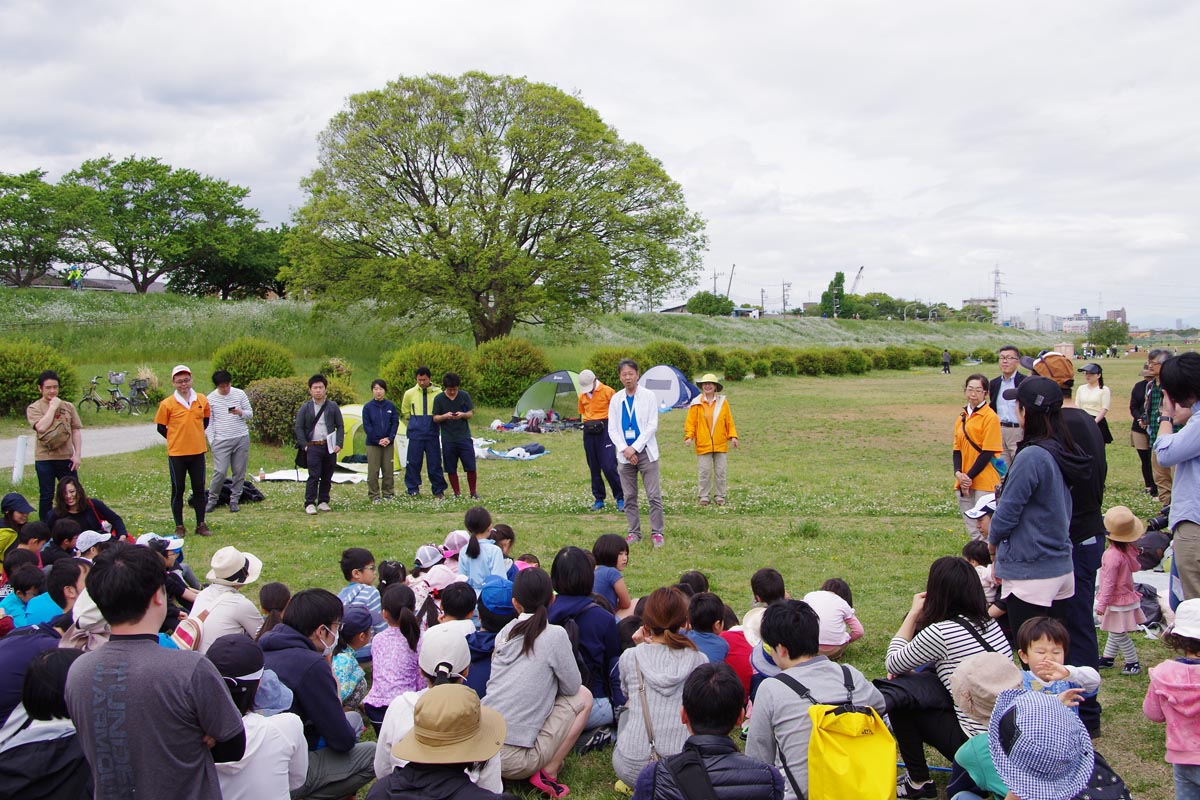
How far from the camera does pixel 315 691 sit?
143 inches

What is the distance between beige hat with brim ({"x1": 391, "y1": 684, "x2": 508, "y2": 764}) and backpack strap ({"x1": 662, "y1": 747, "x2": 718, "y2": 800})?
672mm

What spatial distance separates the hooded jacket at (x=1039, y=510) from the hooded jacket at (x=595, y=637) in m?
2.15

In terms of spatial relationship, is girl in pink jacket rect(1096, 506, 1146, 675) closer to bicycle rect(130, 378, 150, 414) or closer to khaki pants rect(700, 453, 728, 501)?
khaki pants rect(700, 453, 728, 501)

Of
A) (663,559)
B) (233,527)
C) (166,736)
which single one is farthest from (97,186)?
(166,736)

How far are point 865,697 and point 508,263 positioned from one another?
28.9 m

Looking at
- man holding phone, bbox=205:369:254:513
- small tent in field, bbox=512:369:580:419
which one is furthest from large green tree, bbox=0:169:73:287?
man holding phone, bbox=205:369:254:513

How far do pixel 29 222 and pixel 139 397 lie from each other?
2882 cm

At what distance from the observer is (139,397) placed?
21.3 m

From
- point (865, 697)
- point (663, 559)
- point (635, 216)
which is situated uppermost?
point (635, 216)

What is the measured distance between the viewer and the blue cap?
14.4 feet

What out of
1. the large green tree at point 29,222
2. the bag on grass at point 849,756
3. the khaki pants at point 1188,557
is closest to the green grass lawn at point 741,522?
the khaki pants at point 1188,557

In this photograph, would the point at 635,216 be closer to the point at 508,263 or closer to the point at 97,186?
the point at 508,263

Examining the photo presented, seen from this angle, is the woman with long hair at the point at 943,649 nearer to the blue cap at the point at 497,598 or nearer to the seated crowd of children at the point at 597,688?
the seated crowd of children at the point at 597,688

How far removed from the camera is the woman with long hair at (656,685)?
365 cm
